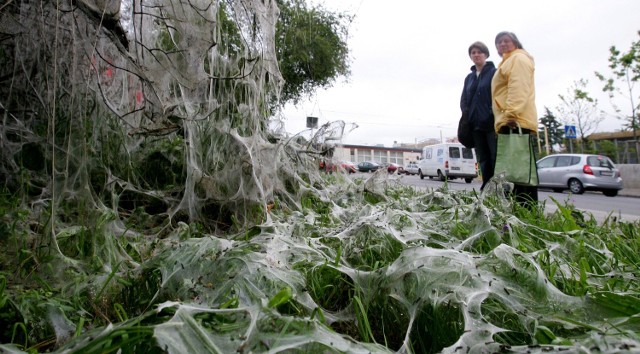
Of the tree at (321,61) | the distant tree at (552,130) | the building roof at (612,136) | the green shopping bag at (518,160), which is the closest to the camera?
the green shopping bag at (518,160)

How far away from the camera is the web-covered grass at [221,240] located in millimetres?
1018

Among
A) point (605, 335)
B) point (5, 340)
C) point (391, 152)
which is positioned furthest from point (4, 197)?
point (391, 152)

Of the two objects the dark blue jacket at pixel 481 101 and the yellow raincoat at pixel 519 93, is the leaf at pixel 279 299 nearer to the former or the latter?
the yellow raincoat at pixel 519 93

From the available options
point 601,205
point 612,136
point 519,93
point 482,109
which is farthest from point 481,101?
point 612,136

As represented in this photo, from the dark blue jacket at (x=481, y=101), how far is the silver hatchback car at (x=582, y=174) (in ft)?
38.6

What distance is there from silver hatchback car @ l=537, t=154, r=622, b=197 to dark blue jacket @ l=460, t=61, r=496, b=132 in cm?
1176

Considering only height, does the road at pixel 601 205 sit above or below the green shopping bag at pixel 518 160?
below

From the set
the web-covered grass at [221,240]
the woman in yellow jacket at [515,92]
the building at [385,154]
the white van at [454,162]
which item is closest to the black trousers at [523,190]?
the woman in yellow jacket at [515,92]

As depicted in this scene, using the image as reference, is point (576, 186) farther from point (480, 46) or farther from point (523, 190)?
point (523, 190)

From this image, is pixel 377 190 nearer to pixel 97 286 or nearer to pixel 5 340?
pixel 97 286

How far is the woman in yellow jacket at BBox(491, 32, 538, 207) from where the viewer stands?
389 centimetres

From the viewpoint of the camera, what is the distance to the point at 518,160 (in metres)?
3.73

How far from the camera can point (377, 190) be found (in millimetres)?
4453

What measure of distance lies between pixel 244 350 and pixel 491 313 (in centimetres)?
78
